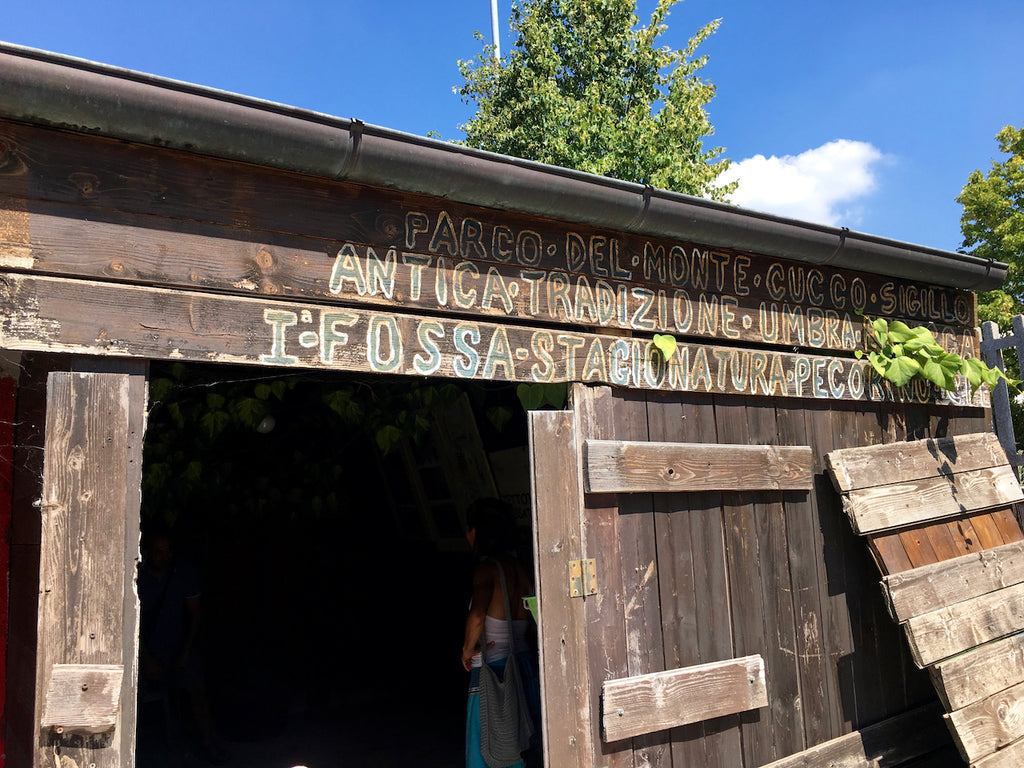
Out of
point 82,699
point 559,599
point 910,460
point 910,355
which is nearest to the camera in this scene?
point 82,699

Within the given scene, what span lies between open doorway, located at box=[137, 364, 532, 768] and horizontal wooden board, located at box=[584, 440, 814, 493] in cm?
205

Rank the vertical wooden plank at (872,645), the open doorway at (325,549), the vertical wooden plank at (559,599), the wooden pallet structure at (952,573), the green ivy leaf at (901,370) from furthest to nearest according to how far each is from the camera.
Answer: the open doorway at (325,549)
the green ivy leaf at (901,370)
the vertical wooden plank at (872,645)
the wooden pallet structure at (952,573)
the vertical wooden plank at (559,599)

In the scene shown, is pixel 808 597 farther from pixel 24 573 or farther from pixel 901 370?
pixel 24 573

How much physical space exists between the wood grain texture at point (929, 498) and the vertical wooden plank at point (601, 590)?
1.42 metres

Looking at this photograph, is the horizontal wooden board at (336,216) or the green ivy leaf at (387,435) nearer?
the horizontal wooden board at (336,216)

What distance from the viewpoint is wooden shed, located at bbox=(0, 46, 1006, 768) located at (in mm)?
2256

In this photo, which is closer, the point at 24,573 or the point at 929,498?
the point at 24,573

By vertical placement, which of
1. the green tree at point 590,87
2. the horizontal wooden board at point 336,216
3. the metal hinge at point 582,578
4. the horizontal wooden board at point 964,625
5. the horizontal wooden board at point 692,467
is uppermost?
the green tree at point 590,87

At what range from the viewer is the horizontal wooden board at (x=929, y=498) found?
12.7 ft

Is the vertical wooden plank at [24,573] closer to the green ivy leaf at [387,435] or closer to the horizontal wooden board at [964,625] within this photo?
the green ivy leaf at [387,435]

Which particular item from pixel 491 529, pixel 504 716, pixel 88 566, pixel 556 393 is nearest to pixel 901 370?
pixel 556 393

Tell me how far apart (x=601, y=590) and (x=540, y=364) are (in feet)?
3.10

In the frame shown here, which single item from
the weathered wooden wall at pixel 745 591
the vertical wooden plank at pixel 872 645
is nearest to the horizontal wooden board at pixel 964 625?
the vertical wooden plank at pixel 872 645

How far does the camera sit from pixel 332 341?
267 centimetres
